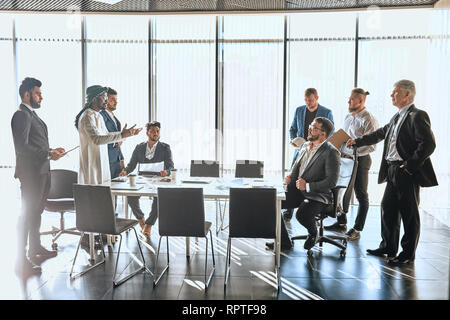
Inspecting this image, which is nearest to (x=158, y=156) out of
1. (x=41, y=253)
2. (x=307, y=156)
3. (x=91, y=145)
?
(x=91, y=145)

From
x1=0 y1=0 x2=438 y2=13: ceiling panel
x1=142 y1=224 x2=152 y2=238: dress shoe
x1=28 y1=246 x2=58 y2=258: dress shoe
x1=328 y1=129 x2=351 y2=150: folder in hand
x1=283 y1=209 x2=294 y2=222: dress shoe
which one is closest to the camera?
x1=28 y1=246 x2=58 y2=258: dress shoe

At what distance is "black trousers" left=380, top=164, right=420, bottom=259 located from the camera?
3.69 metres

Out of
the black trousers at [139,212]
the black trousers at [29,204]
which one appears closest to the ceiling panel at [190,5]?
the black trousers at [139,212]

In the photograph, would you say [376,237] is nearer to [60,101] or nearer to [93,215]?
[93,215]

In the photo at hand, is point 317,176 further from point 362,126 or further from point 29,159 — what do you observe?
point 29,159

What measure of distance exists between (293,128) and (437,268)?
266 cm

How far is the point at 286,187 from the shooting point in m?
4.14

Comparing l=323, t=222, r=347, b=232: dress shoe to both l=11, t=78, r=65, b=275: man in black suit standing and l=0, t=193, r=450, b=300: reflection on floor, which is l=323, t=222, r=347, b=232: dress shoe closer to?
l=0, t=193, r=450, b=300: reflection on floor

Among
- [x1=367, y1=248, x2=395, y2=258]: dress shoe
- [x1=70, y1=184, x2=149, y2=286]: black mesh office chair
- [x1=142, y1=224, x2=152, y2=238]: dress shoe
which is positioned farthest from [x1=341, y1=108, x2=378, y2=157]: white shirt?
[x1=70, y1=184, x2=149, y2=286]: black mesh office chair

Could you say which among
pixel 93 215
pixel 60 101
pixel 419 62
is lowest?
pixel 93 215

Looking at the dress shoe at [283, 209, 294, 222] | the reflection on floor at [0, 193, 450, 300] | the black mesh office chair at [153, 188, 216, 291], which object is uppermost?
the black mesh office chair at [153, 188, 216, 291]

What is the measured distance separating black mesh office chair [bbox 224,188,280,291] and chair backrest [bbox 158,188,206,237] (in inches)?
10.9

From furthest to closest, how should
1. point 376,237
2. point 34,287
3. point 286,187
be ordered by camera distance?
point 376,237 < point 286,187 < point 34,287
